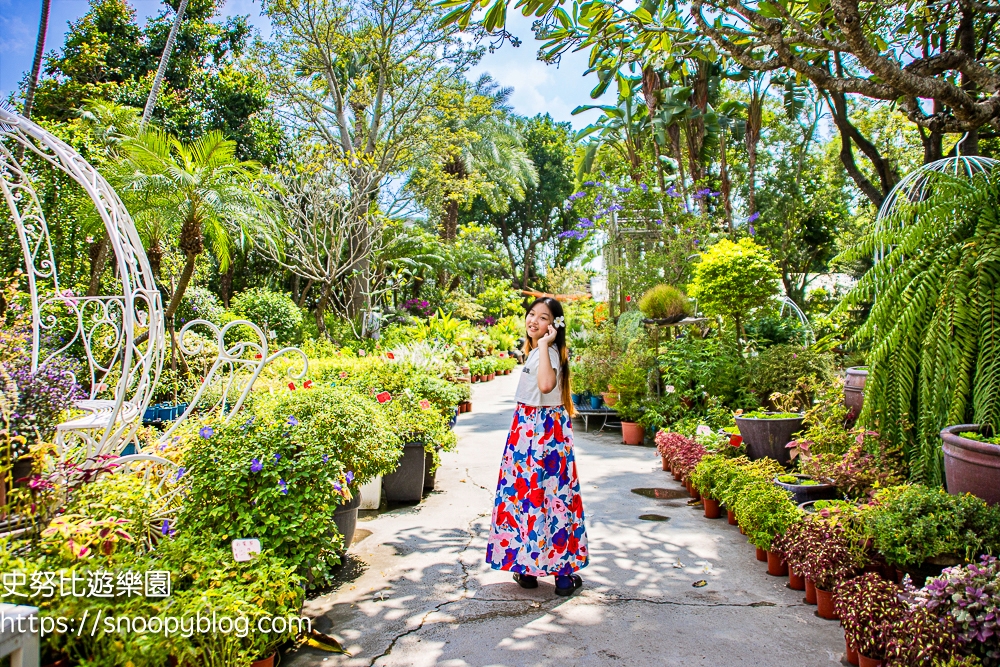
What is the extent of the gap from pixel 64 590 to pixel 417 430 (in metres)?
3.32

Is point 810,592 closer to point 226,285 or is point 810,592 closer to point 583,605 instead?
point 583,605

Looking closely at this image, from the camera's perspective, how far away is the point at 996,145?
9898mm

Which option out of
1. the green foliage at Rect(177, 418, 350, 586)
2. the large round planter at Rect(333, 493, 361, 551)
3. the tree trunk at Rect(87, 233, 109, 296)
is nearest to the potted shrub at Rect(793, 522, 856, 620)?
the green foliage at Rect(177, 418, 350, 586)

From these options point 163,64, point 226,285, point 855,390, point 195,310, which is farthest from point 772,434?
point 226,285

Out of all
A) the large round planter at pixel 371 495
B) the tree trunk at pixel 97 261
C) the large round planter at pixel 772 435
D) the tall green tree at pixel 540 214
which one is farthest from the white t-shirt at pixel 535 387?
the tall green tree at pixel 540 214

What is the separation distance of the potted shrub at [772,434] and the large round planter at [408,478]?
3059 millimetres

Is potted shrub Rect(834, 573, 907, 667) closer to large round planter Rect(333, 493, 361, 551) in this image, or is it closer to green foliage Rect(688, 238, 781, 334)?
large round planter Rect(333, 493, 361, 551)

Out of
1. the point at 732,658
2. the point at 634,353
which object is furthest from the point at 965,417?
the point at 634,353

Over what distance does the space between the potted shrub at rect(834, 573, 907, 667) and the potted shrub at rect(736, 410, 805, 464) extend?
307 centimetres

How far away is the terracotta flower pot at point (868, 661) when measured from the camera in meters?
2.56

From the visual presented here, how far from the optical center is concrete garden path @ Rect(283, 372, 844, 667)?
116 inches

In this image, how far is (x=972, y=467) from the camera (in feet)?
10.3

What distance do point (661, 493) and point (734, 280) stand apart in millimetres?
2745

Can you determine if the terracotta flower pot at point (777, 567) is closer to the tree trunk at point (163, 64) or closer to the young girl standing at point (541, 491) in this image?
the young girl standing at point (541, 491)
